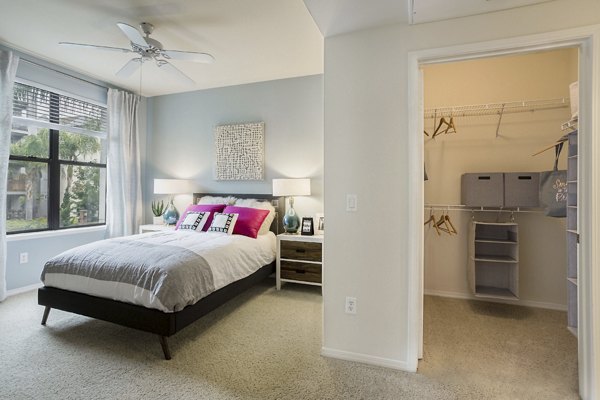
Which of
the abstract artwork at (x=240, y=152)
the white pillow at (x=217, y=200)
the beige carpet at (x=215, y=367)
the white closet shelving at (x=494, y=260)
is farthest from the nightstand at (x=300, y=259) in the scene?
the white closet shelving at (x=494, y=260)

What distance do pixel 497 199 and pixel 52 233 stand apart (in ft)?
16.8

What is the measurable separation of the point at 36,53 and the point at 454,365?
514 cm

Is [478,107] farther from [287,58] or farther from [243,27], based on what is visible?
[243,27]

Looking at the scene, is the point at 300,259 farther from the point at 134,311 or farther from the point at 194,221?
the point at 134,311

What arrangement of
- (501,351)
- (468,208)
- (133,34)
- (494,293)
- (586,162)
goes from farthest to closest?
(468,208) < (494,293) < (133,34) < (501,351) < (586,162)

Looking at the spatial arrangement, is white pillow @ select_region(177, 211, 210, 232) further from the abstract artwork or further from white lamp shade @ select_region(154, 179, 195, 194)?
the abstract artwork

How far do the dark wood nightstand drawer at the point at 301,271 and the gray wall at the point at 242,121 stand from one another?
0.76 meters

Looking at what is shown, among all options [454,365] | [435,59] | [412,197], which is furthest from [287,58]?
[454,365]

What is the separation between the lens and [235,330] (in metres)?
2.55

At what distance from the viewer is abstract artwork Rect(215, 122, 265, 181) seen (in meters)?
4.18

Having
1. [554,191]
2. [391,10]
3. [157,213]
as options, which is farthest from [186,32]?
[554,191]

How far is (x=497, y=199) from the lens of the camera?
300 centimetres

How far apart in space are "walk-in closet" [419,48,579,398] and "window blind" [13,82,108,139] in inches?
174

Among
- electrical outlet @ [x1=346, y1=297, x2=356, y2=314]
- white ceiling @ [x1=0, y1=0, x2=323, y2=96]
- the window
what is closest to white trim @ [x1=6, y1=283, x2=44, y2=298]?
the window
